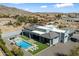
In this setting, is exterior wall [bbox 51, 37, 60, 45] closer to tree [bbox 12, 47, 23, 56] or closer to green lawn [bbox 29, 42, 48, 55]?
green lawn [bbox 29, 42, 48, 55]

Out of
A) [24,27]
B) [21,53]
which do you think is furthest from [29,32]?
[21,53]

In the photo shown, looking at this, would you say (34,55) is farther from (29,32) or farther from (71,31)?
(71,31)

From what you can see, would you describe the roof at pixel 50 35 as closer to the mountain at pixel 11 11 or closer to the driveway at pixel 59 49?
the driveway at pixel 59 49

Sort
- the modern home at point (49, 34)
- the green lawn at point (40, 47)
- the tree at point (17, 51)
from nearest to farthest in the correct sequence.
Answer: the tree at point (17, 51)
the green lawn at point (40, 47)
the modern home at point (49, 34)

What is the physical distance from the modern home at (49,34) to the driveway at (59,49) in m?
0.19

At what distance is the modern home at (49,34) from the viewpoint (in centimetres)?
565

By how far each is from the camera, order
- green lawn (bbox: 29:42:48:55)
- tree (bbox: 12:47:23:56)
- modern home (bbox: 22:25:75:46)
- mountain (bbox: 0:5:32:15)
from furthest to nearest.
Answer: modern home (bbox: 22:25:75:46) < mountain (bbox: 0:5:32:15) < green lawn (bbox: 29:42:48:55) < tree (bbox: 12:47:23:56)

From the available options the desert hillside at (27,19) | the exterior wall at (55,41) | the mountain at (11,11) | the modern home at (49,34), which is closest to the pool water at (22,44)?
the modern home at (49,34)

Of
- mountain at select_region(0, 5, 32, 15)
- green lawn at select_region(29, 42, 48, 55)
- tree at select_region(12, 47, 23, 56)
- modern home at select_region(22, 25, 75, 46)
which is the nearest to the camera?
tree at select_region(12, 47, 23, 56)

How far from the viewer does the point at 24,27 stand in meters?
→ 5.95

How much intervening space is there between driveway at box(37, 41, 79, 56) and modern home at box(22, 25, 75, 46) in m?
0.19

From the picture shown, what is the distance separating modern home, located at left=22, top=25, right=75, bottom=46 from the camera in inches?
222

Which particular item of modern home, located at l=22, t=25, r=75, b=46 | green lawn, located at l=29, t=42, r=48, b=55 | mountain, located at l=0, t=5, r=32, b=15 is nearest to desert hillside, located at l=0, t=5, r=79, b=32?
mountain, located at l=0, t=5, r=32, b=15

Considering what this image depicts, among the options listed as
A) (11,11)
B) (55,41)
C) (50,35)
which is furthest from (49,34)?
(11,11)
